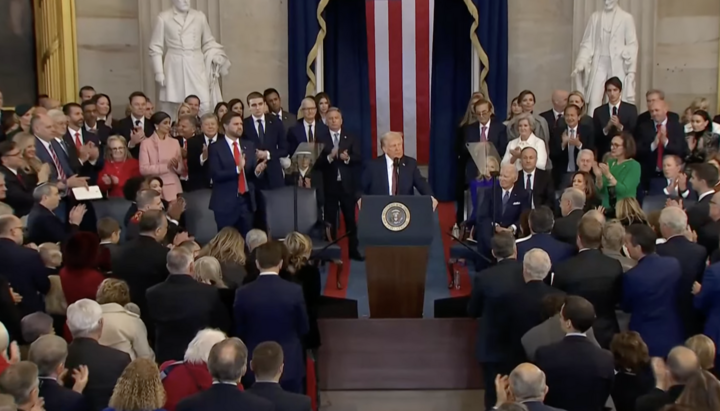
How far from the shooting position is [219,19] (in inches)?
503

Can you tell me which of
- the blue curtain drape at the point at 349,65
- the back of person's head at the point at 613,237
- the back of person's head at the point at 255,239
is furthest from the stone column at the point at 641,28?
the back of person's head at the point at 255,239

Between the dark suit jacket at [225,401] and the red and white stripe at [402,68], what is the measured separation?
8663mm

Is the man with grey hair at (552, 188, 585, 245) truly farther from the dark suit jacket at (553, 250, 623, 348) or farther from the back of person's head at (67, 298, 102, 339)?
the back of person's head at (67, 298, 102, 339)

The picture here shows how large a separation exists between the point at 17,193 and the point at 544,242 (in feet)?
13.6

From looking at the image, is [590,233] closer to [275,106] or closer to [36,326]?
[36,326]

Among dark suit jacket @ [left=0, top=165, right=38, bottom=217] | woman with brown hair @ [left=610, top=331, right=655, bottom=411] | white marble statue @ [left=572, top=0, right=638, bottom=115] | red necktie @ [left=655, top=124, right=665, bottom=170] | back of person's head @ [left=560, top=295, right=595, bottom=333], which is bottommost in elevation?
woman with brown hair @ [left=610, top=331, right=655, bottom=411]

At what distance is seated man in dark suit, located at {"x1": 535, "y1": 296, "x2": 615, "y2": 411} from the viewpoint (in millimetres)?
5320

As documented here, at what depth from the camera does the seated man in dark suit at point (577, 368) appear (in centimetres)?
532

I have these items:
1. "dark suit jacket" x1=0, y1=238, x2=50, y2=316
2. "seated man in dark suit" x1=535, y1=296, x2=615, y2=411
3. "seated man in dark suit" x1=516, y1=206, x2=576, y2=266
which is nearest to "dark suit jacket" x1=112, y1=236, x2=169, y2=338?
"dark suit jacket" x1=0, y1=238, x2=50, y2=316

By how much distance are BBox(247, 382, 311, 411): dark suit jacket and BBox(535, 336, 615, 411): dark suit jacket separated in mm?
1326

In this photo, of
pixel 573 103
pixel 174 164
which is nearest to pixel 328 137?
pixel 174 164

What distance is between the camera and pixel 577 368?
5.32 m

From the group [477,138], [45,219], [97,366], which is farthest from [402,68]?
[97,366]

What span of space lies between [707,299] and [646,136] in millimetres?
4361
